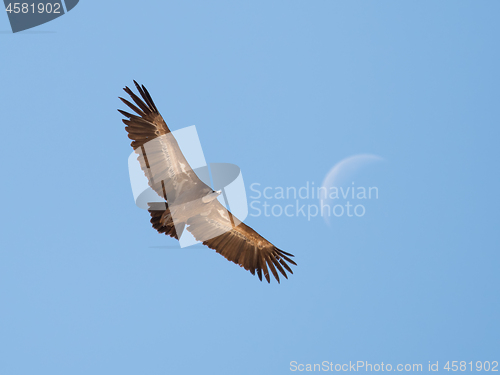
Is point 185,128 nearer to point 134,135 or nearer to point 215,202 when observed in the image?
point 134,135

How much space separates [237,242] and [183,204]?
7.39 feet

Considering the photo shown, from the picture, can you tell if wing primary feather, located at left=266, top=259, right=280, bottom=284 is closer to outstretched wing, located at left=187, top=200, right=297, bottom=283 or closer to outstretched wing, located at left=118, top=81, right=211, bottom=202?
outstretched wing, located at left=187, top=200, right=297, bottom=283

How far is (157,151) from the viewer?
1330 cm

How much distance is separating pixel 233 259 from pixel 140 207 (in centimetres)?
305

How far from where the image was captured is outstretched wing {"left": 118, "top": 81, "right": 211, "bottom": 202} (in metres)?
13.0

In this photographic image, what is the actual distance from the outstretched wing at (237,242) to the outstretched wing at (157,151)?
1510mm

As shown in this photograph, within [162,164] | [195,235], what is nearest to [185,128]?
[162,164]

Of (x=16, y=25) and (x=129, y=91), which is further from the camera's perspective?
(x=16, y=25)

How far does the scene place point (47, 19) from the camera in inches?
622

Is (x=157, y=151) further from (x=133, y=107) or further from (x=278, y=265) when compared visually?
(x=278, y=265)

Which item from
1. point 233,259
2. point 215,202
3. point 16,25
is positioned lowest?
point 233,259

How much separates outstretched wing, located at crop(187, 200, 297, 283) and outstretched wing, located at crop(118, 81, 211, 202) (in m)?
1.51

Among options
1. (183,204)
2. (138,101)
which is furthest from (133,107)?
(183,204)

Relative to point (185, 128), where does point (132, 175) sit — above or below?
below
